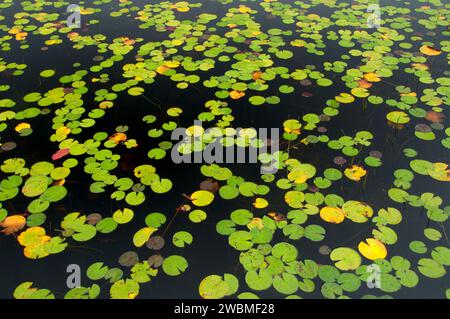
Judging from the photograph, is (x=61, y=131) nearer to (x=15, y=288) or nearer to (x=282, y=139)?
(x=15, y=288)

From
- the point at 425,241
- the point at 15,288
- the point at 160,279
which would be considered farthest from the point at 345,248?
the point at 15,288

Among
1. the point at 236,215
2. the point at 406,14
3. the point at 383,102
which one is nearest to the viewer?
the point at 236,215

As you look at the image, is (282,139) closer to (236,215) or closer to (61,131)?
(236,215)

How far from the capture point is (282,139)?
2.70m

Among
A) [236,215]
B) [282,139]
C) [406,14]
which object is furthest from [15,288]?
[406,14]

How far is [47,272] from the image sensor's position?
1917 mm

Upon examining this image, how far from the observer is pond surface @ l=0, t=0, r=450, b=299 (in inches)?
A: 74.9

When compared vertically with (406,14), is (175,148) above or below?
below

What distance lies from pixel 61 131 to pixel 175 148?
86cm

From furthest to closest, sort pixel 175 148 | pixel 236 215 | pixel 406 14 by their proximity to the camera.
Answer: pixel 406 14 < pixel 175 148 < pixel 236 215

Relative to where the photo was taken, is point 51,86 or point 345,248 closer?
point 345,248

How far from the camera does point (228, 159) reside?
2.54 metres

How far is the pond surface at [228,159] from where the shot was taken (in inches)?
74.9

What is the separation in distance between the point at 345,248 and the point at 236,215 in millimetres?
599
